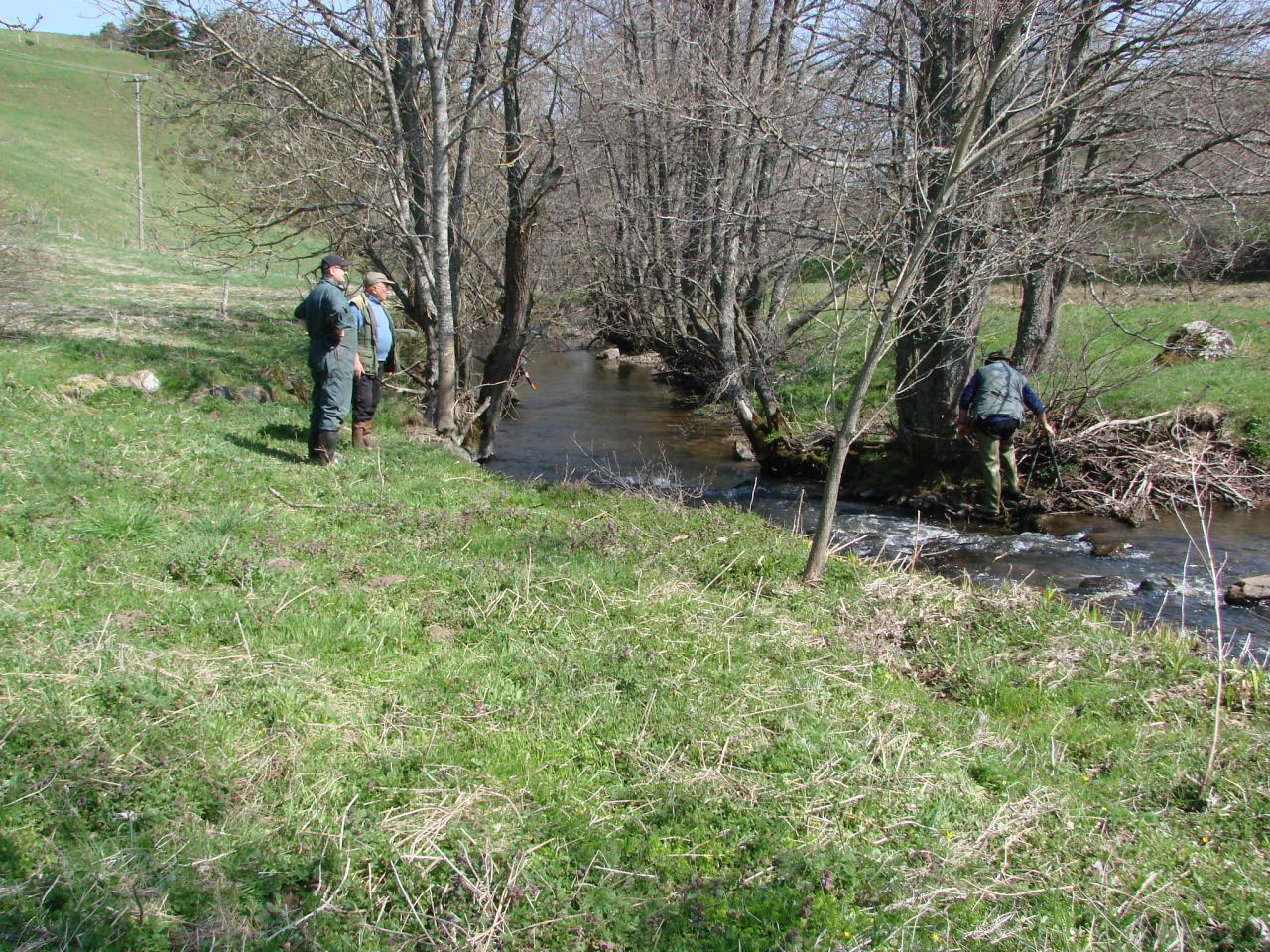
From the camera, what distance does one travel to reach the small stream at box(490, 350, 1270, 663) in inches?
345

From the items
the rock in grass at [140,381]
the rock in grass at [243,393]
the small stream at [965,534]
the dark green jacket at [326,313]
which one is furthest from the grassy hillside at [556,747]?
the rock in grass at [243,393]

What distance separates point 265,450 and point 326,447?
680 mm

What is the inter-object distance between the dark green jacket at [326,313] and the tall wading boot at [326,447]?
80 centimetres

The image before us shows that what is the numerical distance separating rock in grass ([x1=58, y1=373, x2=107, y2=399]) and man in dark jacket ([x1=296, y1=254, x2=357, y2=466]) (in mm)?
2889

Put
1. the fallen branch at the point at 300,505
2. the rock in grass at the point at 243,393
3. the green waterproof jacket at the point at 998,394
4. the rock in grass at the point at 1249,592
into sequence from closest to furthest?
1. the fallen branch at the point at 300,505
2. the rock in grass at the point at 1249,592
3. the rock in grass at the point at 243,393
4. the green waterproof jacket at the point at 998,394

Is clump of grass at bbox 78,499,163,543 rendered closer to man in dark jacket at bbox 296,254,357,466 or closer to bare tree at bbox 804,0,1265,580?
man in dark jacket at bbox 296,254,357,466

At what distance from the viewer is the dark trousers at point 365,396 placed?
9641 mm

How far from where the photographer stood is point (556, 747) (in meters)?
4.37

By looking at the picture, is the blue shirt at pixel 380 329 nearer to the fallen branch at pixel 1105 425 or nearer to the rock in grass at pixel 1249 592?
the rock in grass at pixel 1249 592

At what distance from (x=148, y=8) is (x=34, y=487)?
22.5 ft

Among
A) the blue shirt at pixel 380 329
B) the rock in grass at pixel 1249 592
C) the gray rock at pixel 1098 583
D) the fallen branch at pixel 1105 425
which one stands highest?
the blue shirt at pixel 380 329

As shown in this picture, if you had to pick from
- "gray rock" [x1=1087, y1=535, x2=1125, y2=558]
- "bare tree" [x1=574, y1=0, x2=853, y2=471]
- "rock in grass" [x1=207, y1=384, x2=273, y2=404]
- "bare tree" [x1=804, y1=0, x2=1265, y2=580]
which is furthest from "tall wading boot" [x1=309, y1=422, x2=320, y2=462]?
"gray rock" [x1=1087, y1=535, x2=1125, y2=558]

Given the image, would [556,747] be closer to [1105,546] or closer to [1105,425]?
[1105,546]

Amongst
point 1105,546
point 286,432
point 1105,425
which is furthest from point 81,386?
point 1105,425
